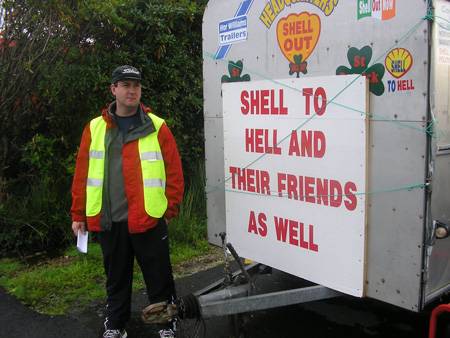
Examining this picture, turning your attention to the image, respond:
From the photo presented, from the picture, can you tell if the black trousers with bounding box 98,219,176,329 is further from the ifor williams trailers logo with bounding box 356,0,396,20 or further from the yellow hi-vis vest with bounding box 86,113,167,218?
the ifor williams trailers logo with bounding box 356,0,396,20

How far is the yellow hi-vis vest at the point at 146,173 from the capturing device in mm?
3275

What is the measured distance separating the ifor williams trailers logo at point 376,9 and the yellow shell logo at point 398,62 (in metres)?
0.18

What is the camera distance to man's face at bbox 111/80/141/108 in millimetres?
3285

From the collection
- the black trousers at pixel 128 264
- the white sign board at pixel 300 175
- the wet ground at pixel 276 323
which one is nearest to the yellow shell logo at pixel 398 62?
the white sign board at pixel 300 175

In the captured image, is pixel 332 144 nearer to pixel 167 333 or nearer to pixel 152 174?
pixel 152 174

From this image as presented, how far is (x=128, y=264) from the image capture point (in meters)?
3.54

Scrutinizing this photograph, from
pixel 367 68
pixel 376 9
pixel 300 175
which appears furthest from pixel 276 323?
pixel 376 9

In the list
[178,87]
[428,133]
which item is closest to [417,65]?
[428,133]

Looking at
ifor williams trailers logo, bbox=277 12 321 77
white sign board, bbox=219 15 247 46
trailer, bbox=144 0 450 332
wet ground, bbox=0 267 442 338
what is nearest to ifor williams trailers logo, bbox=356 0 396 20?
trailer, bbox=144 0 450 332

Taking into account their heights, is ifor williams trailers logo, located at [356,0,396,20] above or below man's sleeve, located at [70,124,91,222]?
above

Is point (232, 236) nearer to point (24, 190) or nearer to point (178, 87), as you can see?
point (178, 87)

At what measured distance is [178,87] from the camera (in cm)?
599

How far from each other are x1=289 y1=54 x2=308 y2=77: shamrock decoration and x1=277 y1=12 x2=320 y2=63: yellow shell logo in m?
0.02

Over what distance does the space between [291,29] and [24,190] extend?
4101mm
